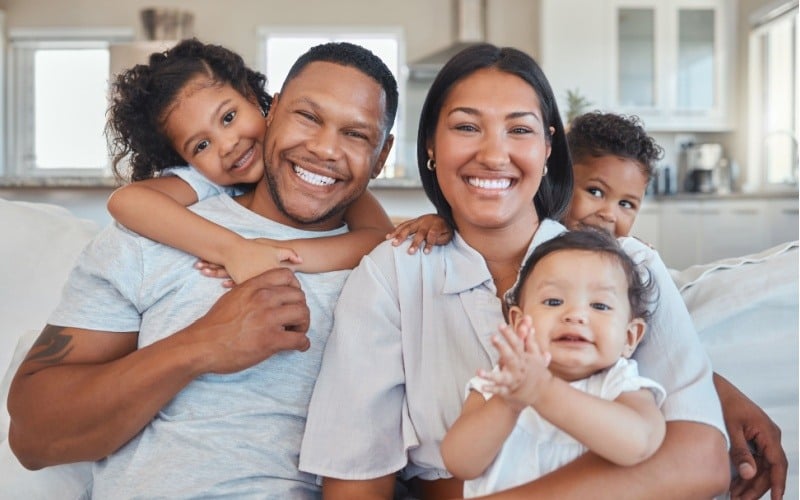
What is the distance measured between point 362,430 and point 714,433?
1.82 feet

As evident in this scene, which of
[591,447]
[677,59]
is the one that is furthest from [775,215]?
[591,447]

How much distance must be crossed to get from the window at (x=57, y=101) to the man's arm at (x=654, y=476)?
22.7 feet

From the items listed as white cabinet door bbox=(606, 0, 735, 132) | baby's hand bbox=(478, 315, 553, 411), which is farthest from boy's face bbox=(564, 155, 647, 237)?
white cabinet door bbox=(606, 0, 735, 132)

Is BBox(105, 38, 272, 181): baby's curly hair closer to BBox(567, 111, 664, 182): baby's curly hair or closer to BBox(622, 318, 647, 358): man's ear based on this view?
BBox(567, 111, 664, 182): baby's curly hair

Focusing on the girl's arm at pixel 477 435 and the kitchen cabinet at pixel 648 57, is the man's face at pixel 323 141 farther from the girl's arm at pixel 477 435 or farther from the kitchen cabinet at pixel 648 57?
the kitchen cabinet at pixel 648 57

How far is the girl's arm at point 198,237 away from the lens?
1.53 m

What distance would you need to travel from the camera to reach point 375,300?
1.46 meters

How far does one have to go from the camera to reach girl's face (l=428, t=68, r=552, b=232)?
1.43 m

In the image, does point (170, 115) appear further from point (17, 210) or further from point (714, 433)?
point (714, 433)

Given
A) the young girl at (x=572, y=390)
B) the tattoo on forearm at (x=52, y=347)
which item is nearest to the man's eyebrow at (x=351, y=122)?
the young girl at (x=572, y=390)

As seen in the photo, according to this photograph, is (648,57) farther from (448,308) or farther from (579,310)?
(579,310)

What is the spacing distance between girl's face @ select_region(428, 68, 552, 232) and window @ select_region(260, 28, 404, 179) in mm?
5930

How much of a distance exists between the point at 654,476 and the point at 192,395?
2.61ft

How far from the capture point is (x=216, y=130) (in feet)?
5.78
